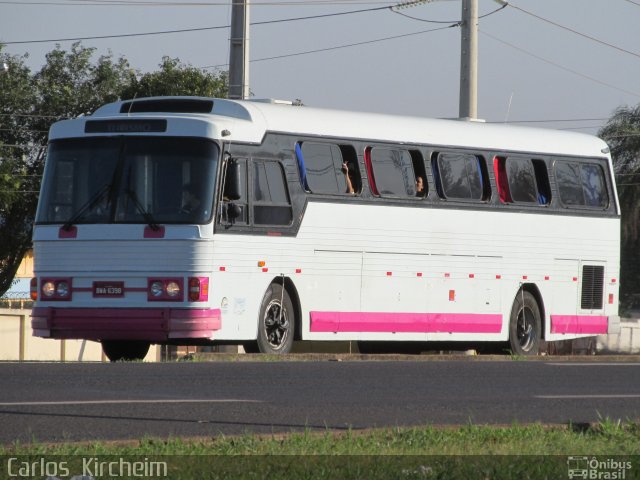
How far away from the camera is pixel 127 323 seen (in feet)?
64.1

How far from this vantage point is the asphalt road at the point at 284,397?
33.3ft

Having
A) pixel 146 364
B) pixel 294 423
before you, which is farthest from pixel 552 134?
pixel 294 423

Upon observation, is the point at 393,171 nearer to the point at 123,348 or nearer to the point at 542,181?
the point at 542,181

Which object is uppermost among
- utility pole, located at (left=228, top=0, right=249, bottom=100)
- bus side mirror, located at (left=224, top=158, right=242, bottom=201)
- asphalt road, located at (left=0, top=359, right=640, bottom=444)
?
utility pole, located at (left=228, top=0, right=249, bottom=100)

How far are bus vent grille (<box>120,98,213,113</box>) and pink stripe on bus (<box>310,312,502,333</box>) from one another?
3.13 meters

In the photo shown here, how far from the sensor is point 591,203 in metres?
25.7

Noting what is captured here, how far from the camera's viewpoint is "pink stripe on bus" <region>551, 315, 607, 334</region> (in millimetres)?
24922

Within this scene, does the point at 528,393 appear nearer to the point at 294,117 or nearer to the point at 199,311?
Answer: the point at 199,311

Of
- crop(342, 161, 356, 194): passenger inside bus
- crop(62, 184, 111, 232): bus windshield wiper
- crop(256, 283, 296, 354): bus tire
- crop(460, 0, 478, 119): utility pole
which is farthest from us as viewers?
crop(460, 0, 478, 119): utility pole

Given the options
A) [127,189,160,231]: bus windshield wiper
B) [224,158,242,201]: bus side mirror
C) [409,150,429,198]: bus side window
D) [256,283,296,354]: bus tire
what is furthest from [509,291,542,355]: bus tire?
[127,189,160,231]: bus windshield wiper

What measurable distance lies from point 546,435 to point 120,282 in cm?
1061

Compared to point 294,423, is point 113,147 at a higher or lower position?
higher

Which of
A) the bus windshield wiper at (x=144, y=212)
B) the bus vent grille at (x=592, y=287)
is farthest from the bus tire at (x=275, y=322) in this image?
the bus vent grille at (x=592, y=287)

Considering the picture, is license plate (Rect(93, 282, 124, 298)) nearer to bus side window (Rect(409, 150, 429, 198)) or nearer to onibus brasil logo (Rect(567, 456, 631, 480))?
bus side window (Rect(409, 150, 429, 198))
